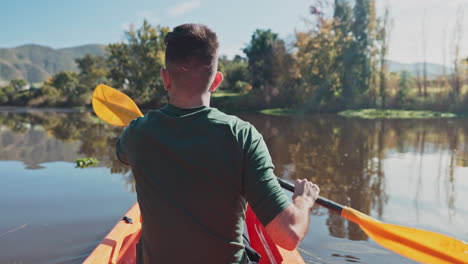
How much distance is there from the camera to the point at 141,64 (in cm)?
3077

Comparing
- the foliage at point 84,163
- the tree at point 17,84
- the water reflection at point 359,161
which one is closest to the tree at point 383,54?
the water reflection at point 359,161

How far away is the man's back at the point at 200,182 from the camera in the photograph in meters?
1.13

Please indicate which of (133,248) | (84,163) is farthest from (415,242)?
(84,163)

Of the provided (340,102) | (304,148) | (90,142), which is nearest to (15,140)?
(90,142)

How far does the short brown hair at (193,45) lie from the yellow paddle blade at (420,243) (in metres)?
1.10

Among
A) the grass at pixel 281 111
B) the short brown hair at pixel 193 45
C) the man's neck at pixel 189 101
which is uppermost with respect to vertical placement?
the short brown hair at pixel 193 45

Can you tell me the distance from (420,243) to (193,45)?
1.34 m

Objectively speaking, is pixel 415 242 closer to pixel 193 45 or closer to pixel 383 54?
pixel 193 45

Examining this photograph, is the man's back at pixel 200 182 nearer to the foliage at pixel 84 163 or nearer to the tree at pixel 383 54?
the foliage at pixel 84 163

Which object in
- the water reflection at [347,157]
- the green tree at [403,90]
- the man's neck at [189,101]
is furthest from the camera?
the green tree at [403,90]

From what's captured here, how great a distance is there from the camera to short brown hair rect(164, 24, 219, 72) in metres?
1.20

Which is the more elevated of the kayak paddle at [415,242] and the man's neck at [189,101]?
the man's neck at [189,101]

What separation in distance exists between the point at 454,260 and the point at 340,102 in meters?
26.2

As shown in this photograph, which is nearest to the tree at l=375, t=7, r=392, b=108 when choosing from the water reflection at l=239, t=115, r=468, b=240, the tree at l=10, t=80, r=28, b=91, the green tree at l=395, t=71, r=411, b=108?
the green tree at l=395, t=71, r=411, b=108
